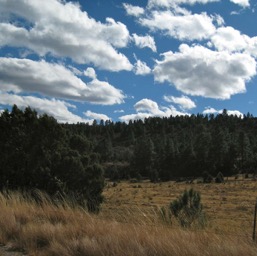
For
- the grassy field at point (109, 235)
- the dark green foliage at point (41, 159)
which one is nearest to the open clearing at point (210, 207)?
the grassy field at point (109, 235)

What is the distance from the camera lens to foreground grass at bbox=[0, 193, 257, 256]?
4605mm

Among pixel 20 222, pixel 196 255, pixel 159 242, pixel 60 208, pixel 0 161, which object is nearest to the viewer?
pixel 196 255

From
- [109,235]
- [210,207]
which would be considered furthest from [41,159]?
[109,235]

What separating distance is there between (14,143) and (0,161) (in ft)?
7.46

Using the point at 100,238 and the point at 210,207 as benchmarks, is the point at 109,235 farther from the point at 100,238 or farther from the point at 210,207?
the point at 210,207

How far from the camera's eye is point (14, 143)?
34844 mm

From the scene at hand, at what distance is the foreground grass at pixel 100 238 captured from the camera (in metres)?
4.61

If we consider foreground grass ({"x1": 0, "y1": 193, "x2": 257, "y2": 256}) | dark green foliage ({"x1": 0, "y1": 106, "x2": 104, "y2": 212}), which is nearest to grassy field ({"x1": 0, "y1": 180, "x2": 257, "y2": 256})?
foreground grass ({"x1": 0, "y1": 193, "x2": 257, "y2": 256})

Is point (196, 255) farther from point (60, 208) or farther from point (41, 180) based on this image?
point (41, 180)

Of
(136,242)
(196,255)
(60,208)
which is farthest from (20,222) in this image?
(196,255)

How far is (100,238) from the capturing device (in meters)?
5.27

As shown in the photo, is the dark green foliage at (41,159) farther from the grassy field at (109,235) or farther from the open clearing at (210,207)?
the grassy field at (109,235)

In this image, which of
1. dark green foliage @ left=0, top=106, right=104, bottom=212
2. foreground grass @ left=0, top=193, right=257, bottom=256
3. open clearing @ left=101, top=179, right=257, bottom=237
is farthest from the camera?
dark green foliage @ left=0, top=106, right=104, bottom=212

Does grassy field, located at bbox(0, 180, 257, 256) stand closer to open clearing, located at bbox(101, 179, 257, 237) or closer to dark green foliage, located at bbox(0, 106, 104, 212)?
open clearing, located at bbox(101, 179, 257, 237)
